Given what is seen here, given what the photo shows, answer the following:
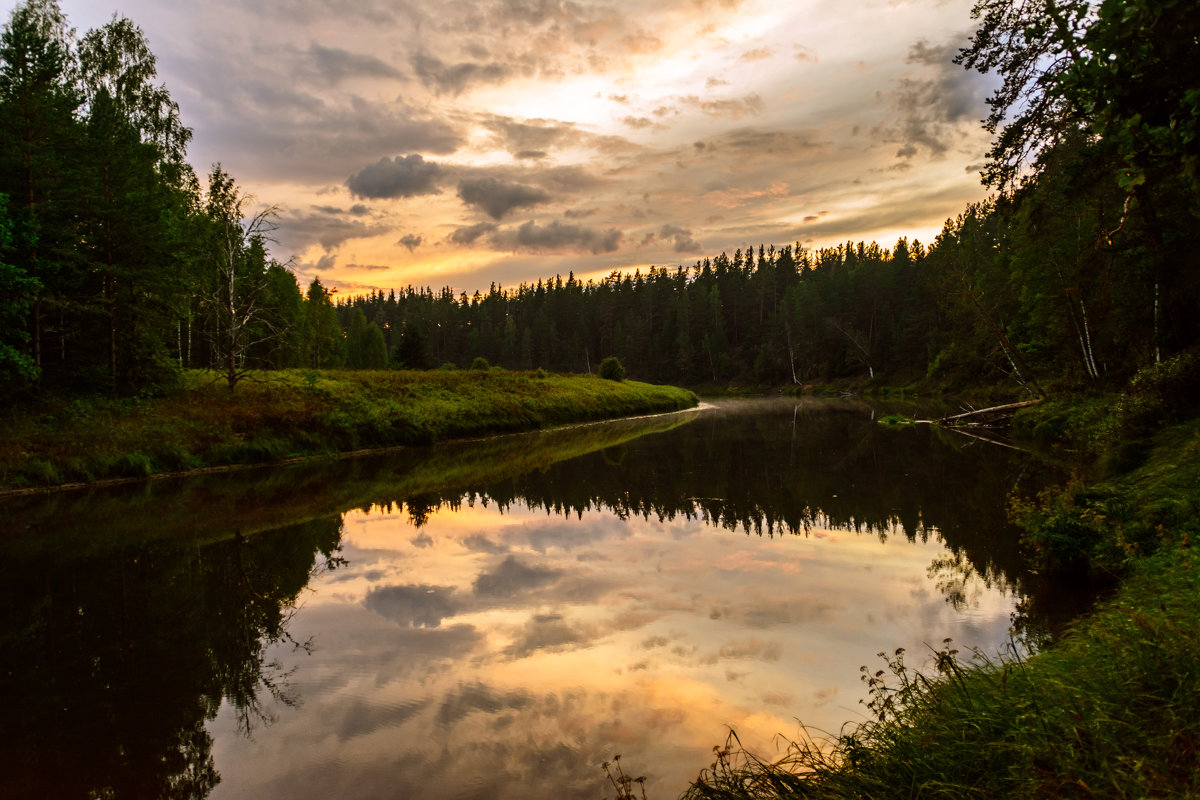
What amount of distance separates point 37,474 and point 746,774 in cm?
1970

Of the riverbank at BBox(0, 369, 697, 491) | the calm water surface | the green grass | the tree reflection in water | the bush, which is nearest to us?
the green grass

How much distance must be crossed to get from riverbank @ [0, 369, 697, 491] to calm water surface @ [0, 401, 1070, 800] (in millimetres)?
2525

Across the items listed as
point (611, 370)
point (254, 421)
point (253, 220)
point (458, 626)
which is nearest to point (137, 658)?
point (458, 626)

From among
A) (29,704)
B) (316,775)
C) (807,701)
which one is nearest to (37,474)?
(29,704)

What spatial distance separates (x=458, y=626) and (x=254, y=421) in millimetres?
17583

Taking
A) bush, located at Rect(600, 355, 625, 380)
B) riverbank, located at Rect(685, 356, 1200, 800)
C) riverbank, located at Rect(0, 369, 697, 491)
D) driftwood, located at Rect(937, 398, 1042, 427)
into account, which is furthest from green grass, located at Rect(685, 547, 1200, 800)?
bush, located at Rect(600, 355, 625, 380)

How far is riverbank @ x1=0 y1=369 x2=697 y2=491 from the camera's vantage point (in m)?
17.4

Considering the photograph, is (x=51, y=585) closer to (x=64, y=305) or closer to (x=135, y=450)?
(x=135, y=450)

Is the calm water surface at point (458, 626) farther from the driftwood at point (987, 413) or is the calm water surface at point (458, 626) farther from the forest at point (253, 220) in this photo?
the driftwood at point (987, 413)

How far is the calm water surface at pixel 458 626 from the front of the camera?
522 cm

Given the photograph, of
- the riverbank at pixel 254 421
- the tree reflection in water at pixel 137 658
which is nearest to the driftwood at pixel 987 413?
the riverbank at pixel 254 421

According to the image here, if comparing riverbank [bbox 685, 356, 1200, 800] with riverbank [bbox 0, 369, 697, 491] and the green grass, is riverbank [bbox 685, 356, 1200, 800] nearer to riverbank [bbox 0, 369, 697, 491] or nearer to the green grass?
the green grass

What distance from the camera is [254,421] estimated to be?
2216cm

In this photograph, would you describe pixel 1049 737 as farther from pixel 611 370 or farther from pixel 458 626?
pixel 611 370
